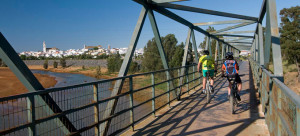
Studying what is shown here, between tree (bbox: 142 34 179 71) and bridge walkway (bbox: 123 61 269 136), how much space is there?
2723 centimetres

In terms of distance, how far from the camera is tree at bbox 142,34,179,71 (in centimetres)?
3564

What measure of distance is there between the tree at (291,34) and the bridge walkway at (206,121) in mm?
28707

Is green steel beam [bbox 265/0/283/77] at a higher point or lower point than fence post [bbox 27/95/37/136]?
higher

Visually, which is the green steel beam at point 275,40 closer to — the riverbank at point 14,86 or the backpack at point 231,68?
the backpack at point 231,68

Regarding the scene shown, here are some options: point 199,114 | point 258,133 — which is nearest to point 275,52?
point 258,133

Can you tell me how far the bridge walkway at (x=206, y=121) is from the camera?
13.6 ft

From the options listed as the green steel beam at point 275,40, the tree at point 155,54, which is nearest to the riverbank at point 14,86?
the tree at point 155,54

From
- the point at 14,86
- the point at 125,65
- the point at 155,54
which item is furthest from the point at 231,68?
the point at 14,86

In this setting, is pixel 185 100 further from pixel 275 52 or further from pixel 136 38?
pixel 275 52

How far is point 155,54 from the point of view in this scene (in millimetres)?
36594

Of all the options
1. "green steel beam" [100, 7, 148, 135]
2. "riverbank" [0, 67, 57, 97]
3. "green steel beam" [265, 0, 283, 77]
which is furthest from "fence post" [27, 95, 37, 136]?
"riverbank" [0, 67, 57, 97]

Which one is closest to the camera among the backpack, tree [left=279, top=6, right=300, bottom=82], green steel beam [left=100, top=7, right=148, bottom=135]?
green steel beam [left=100, top=7, right=148, bottom=135]

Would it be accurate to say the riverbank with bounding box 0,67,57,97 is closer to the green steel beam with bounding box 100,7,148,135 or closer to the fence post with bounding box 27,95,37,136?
the green steel beam with bounding box 100,7,148,135

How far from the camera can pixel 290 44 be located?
Answer: 29844 mm
